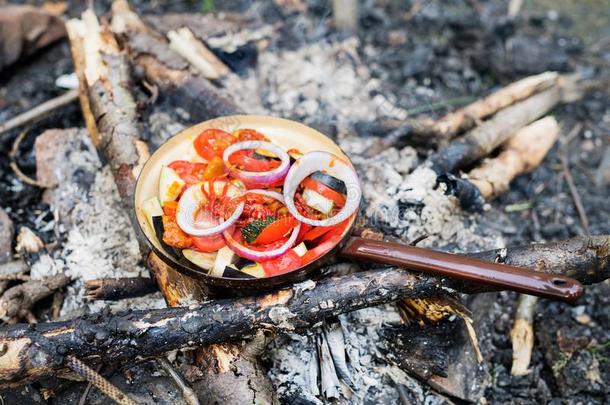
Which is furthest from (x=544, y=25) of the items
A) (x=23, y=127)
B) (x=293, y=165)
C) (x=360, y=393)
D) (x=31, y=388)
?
(x=31, y=388)

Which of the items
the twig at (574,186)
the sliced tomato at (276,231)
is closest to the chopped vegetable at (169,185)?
the sliced tomato at (276,231)

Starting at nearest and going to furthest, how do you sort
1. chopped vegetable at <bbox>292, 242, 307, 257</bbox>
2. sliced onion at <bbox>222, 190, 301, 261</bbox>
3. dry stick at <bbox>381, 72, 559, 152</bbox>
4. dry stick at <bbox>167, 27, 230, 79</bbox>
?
sliced onion at <bbox>222, 190, 301, 261</bbox>, chopped vegetable at <bbox>292, 242, 307, 257</bbox>, dry stick at <bbox>381, 72, 559, 152</bbox>, dry stick at <bbox>167, 27, 230, 79</bbox>

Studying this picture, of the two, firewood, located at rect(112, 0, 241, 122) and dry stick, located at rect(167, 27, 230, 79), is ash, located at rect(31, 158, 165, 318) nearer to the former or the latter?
firewood, located at rect(112, 0, 241, 122)

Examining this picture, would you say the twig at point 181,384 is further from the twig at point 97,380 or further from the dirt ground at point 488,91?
the dirt ground at point 488,91

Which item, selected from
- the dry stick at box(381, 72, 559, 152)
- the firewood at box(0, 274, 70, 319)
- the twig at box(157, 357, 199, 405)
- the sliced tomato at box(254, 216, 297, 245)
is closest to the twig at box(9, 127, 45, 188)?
the firewood at box(0, 274, 70, 319)

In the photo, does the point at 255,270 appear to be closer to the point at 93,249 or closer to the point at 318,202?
the point at 318,202
